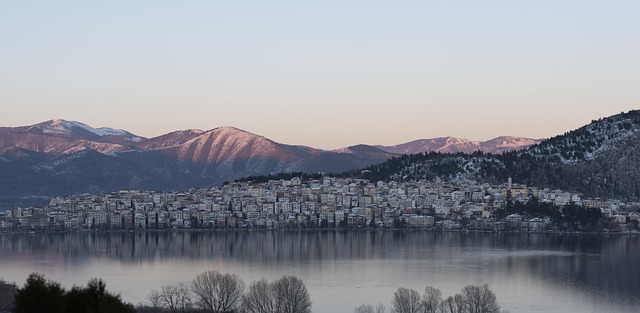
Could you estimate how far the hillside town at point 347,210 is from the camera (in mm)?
85188

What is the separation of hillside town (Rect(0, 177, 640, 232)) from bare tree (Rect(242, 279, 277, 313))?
5149 cm

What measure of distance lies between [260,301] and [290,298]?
104 cm

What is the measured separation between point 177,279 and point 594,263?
893 inches

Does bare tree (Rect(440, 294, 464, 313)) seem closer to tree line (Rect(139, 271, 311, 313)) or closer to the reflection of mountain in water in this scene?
tree line (Rect(139, 271, 311, 313))

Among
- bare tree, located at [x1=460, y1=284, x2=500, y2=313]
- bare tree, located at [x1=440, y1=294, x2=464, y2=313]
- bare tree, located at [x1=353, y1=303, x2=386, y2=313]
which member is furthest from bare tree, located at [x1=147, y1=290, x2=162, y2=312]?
bare tree, located at [x1=460, y1=284, x2=500, y2=313]

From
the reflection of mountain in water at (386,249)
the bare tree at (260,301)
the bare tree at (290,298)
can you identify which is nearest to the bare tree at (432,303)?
the bare tree at (290,298)

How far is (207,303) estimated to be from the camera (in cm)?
3278

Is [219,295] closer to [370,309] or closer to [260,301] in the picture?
[260,301]

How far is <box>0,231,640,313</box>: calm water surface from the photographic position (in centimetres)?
4272

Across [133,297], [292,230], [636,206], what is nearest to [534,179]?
[636,206]

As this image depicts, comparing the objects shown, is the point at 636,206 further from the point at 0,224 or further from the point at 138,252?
the point at 0,224

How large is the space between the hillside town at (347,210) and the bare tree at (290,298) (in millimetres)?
50765

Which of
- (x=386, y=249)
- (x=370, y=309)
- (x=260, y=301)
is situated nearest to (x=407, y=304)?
(x=370, y=309)

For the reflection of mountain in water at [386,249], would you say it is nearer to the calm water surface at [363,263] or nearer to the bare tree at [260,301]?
the calm water surface at [363,263]
